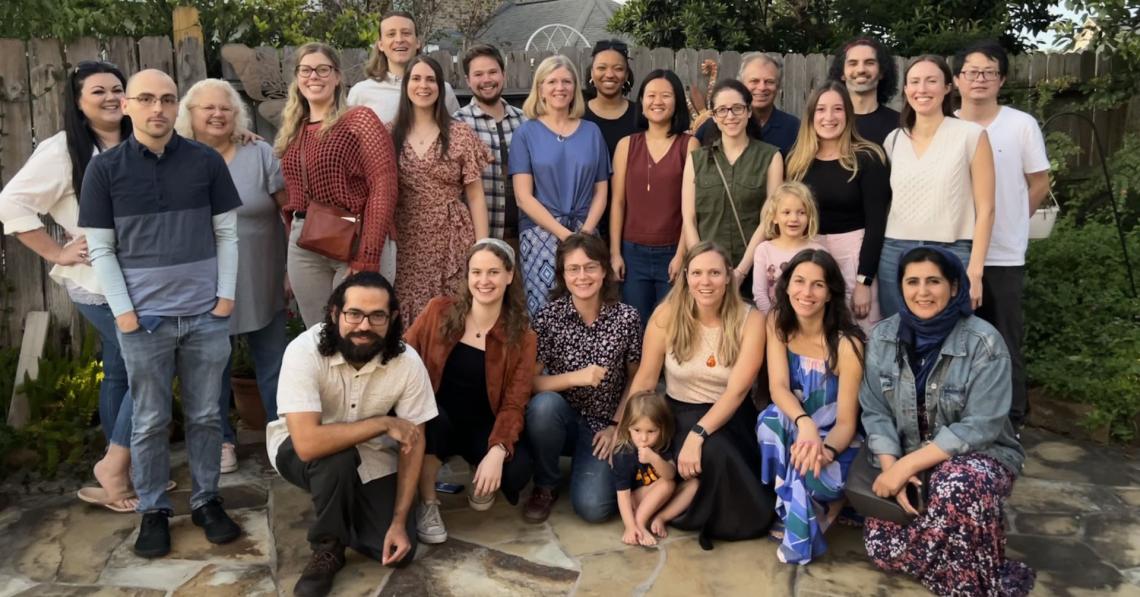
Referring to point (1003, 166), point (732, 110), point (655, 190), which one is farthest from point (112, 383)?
point (1003, 166)

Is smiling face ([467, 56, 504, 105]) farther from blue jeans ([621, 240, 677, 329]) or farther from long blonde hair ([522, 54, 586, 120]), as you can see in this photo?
blue jeans ([621, 240, 677, 329])

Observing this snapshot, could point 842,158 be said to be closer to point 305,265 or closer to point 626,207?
point 626,207

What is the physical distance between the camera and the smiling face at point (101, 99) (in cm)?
369

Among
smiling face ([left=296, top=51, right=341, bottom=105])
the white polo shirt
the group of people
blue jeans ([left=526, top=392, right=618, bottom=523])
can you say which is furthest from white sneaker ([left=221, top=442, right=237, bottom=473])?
smiling face ([left=296, top=51, right=341, bottom=105])

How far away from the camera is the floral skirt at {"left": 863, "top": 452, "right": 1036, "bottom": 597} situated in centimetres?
321

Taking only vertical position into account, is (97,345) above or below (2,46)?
below

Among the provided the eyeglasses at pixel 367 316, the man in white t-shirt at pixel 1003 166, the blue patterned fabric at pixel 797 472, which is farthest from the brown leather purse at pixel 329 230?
the man in white t-shirt at pixel 1003 166

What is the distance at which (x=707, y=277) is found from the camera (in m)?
3.72

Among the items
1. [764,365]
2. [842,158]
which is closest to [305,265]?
[764,365]

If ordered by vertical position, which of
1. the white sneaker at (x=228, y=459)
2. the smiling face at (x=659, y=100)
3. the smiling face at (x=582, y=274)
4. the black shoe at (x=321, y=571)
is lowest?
the black shoe at (x=321, y=571)

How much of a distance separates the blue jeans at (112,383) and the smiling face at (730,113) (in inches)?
103

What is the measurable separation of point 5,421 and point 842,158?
3.95m

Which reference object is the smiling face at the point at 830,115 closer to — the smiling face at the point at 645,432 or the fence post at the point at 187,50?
the smiling face at the point at 645,432

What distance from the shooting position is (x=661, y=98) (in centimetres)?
430
